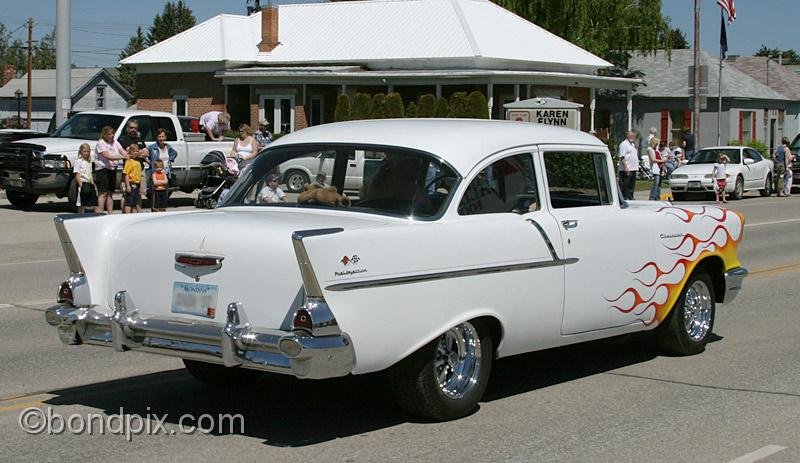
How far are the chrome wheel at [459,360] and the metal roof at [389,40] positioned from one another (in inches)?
1444

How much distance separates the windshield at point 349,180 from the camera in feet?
23.7

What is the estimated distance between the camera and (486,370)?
725 centimetres

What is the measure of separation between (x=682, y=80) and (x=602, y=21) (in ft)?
26.8

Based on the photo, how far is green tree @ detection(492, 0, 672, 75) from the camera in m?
54.4

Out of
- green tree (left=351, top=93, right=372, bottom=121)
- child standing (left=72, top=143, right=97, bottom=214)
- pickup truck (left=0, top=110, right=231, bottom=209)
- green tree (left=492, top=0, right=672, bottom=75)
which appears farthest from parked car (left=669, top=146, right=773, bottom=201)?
green tree (left=492, top=0, right=672, bottom=75)

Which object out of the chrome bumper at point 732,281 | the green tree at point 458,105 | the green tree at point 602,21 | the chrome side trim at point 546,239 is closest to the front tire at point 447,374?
the chrome side trim at point 546,239

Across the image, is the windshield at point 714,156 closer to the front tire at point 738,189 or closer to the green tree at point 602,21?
the front tire at point 738,189

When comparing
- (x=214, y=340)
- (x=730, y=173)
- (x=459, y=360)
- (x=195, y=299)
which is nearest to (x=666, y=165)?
(x=730, y=173)

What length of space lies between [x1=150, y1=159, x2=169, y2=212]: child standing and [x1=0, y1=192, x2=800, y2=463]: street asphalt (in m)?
11.1

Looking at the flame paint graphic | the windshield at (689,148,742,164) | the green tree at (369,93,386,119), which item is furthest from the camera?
the green tree at (369,93,386,119)

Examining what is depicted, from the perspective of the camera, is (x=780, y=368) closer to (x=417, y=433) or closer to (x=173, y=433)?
(x=417, y=433)

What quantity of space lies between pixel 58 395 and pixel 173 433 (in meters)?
1.39

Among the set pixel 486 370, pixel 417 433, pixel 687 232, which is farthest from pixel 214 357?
pixel 687 232

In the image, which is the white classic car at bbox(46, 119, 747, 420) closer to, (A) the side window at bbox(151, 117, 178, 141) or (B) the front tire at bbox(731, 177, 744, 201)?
(A) the side window at bbox(151, 117, 178, 141)
